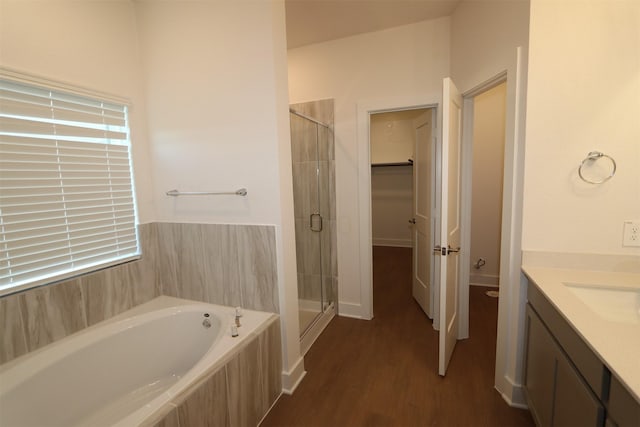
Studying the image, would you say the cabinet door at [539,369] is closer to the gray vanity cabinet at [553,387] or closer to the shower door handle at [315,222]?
the gray vanity cabinet at [553,387]

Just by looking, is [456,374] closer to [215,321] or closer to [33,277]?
[215,321]

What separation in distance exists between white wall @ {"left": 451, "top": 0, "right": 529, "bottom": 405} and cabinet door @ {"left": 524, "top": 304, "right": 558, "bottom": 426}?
12cm

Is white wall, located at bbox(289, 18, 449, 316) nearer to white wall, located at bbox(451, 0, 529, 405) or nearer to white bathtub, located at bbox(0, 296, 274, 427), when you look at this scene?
white wall, located at bbox(451, 0, 529, 405)

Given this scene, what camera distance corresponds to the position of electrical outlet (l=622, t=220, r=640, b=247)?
5.05ft

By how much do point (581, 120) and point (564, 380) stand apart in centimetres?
131

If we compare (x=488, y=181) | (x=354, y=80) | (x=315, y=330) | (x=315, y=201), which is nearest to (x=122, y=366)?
(x=315, y=330)

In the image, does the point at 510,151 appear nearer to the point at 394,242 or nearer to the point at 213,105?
the point at 213,105

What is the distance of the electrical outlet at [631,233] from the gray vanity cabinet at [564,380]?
0.54 metres

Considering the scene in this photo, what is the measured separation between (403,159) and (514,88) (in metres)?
3.71

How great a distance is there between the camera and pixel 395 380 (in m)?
2.04

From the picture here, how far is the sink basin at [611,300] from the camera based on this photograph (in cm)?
134

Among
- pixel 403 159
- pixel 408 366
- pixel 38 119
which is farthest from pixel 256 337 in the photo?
pixel 403 159

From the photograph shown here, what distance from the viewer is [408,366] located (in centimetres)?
218

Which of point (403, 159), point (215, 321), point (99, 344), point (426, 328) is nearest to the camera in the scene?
point (99, 344)
